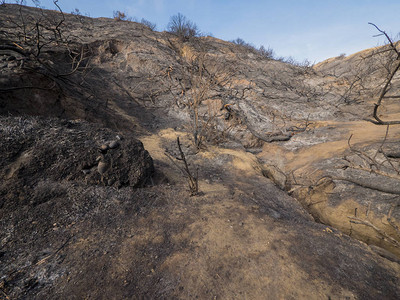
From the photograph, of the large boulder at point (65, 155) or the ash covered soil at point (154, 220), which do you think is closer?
the ash covered soil at point (154, 220)

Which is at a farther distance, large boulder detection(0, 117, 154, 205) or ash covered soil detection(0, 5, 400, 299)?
large boulder detection(0, 117, 154, 205)

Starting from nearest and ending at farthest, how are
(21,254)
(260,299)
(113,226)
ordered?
(260,299) → (21,254) → (113,226)

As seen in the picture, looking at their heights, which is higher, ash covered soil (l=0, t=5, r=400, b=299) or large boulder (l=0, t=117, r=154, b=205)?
large boulder (l=0, t=117, r=154, b=205)

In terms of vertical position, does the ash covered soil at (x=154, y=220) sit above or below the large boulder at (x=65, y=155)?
below

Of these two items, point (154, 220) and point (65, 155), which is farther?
point (65, 155)

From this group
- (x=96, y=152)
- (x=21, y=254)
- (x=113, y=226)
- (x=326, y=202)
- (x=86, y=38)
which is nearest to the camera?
(x=21, y=254)

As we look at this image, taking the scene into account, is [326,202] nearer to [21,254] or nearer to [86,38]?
[21,254]

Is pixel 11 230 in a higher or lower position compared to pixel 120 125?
lower

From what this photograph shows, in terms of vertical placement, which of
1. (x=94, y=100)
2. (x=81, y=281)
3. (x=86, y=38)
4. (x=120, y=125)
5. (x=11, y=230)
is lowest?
(x=81, y=281)

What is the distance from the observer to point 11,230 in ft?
Answer: 5.84

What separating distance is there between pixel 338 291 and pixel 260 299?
27.9 inches

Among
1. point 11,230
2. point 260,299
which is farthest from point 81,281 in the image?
point 260,299

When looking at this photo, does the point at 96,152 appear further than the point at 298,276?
Yes

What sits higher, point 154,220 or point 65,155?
point 65,155
